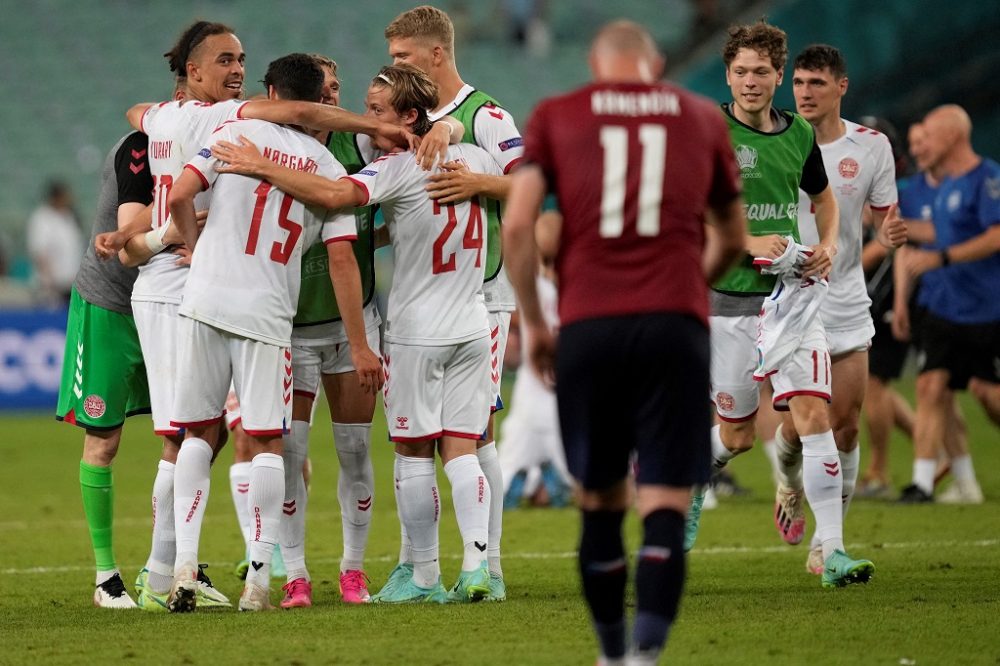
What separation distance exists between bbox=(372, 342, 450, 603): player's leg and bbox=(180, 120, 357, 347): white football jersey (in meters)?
0.56

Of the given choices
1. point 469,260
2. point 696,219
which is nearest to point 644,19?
point 469,260

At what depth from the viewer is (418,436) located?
6.76m

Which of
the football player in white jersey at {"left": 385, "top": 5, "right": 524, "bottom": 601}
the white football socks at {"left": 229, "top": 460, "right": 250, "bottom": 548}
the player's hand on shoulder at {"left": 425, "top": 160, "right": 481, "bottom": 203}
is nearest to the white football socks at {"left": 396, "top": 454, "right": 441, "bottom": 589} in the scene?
the football player in white jersey at {"left": 385, "top": 5, "right": 524, "bottom": 601}

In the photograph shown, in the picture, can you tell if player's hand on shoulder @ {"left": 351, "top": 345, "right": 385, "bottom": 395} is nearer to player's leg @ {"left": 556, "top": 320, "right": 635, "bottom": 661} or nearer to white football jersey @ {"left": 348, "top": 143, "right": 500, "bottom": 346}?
white football jersey @ {"left": 348, "top": 143, "right": 500, "bottom": 346}

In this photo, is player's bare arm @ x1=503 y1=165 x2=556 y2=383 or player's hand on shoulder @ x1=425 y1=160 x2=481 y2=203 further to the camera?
player's hand on shoulder @ x1=425 y1=160 x2=481 y2=203

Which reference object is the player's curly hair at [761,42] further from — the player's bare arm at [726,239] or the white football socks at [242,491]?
the white football socks at [242,491]

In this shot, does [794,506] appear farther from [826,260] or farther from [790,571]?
[826,260]

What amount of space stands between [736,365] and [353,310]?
2273 millimetres

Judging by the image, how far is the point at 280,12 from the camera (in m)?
31.4

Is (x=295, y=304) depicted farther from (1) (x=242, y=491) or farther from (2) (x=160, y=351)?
(1) (x=242, y=491)

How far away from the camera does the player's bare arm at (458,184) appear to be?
6.73 meters

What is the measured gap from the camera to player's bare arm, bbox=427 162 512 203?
6.73 m

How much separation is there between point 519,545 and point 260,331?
3426 mm

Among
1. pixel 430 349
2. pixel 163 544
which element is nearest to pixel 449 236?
pixel 430 349
